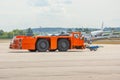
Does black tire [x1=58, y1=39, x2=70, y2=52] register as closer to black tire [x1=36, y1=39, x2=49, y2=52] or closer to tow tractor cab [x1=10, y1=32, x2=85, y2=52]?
tow tractor cab [x1=10, y1=32, x2=85, y2=52]

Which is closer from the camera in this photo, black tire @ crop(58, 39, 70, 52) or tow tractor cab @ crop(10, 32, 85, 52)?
tow tractor cab @ crop(10, 32, 85, 52)

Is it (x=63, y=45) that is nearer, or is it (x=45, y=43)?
(x=45, y=43)

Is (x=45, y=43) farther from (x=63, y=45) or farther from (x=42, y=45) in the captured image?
(x=63, y=45)

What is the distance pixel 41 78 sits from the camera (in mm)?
14492

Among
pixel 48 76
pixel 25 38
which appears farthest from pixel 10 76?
pixel 25 38

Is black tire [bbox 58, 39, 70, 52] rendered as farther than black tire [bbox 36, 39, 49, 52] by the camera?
Yes

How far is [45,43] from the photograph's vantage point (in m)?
33.2

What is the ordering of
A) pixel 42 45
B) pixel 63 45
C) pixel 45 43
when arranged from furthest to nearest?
pixel 63 45, pixel 45 43, pixel 42 45

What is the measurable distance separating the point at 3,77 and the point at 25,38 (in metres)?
18.1

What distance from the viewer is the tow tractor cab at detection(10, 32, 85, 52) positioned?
1293 inches

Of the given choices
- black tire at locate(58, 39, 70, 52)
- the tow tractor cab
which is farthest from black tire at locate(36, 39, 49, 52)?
black tire at locate(58, 39, 70, 52)

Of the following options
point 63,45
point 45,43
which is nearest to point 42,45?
point 45,43

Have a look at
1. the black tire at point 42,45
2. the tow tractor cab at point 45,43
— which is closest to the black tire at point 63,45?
the tow tractor cab at point 45,43

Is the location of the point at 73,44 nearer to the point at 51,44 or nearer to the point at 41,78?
the point at 51,44
